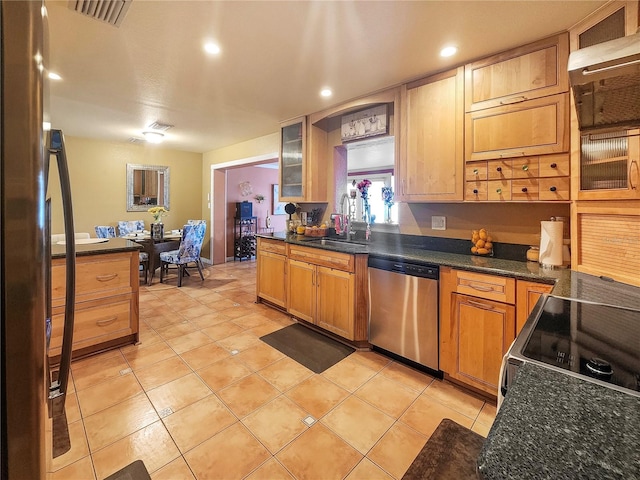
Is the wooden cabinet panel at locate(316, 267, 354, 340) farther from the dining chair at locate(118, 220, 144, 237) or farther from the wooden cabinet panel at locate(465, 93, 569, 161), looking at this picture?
the dining chair at locate(118, 220, 144, 237)

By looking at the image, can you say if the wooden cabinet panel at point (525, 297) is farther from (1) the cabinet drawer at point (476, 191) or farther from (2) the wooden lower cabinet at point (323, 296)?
(2) the wooden lower cabinet at point (323, 296)

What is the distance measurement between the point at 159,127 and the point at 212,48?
2698mm

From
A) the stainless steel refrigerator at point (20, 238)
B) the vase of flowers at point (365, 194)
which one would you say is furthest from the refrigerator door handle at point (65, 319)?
the vase of flowers at point (365, 194)

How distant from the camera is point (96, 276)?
95.2 inches

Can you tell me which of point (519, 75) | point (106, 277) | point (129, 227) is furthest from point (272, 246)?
point (129, 227)

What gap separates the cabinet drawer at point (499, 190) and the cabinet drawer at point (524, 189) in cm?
3

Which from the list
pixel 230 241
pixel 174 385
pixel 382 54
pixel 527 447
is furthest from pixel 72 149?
pixel 527 447

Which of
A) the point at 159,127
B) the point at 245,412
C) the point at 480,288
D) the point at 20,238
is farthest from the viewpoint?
the point at 159,127

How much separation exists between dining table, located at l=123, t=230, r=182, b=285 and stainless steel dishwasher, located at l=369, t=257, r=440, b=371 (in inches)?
148

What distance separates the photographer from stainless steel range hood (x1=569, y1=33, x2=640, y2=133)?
90cm

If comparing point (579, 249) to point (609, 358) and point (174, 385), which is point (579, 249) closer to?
point (609, 358)

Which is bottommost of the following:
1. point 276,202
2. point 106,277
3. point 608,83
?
point 106,277

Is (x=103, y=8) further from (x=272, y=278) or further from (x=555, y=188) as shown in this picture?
(x=555, y=188)

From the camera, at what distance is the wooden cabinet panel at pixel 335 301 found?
2648 millimetres
